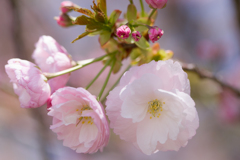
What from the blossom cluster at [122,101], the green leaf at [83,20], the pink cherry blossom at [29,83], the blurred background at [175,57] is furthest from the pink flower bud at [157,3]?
the blurred background at [175,57]

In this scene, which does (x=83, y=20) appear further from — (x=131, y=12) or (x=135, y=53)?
(x=135, y=53)

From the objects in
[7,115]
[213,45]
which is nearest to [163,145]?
[213,45]

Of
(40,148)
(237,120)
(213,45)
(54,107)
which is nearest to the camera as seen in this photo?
(54,107)

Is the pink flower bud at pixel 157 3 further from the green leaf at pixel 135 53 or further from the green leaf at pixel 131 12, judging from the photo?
the green leaf at pixel 135 53

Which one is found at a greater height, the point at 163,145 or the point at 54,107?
Result: the point at 54,107

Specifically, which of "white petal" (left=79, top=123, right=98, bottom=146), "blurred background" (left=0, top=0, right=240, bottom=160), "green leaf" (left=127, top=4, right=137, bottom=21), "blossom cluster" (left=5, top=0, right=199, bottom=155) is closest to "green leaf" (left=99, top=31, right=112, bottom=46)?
"blossom cluster" (left=5, top=0, right=199, bottom=155)

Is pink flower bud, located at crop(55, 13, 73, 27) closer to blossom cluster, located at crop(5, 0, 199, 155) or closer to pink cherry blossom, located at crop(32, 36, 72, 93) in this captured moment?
pink cherry blossom, located at crop(32, 36, 72, 93)

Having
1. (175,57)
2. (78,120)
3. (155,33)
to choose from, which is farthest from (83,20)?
(175,57)

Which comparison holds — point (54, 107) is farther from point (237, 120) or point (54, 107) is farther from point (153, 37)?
point (237, 120)
